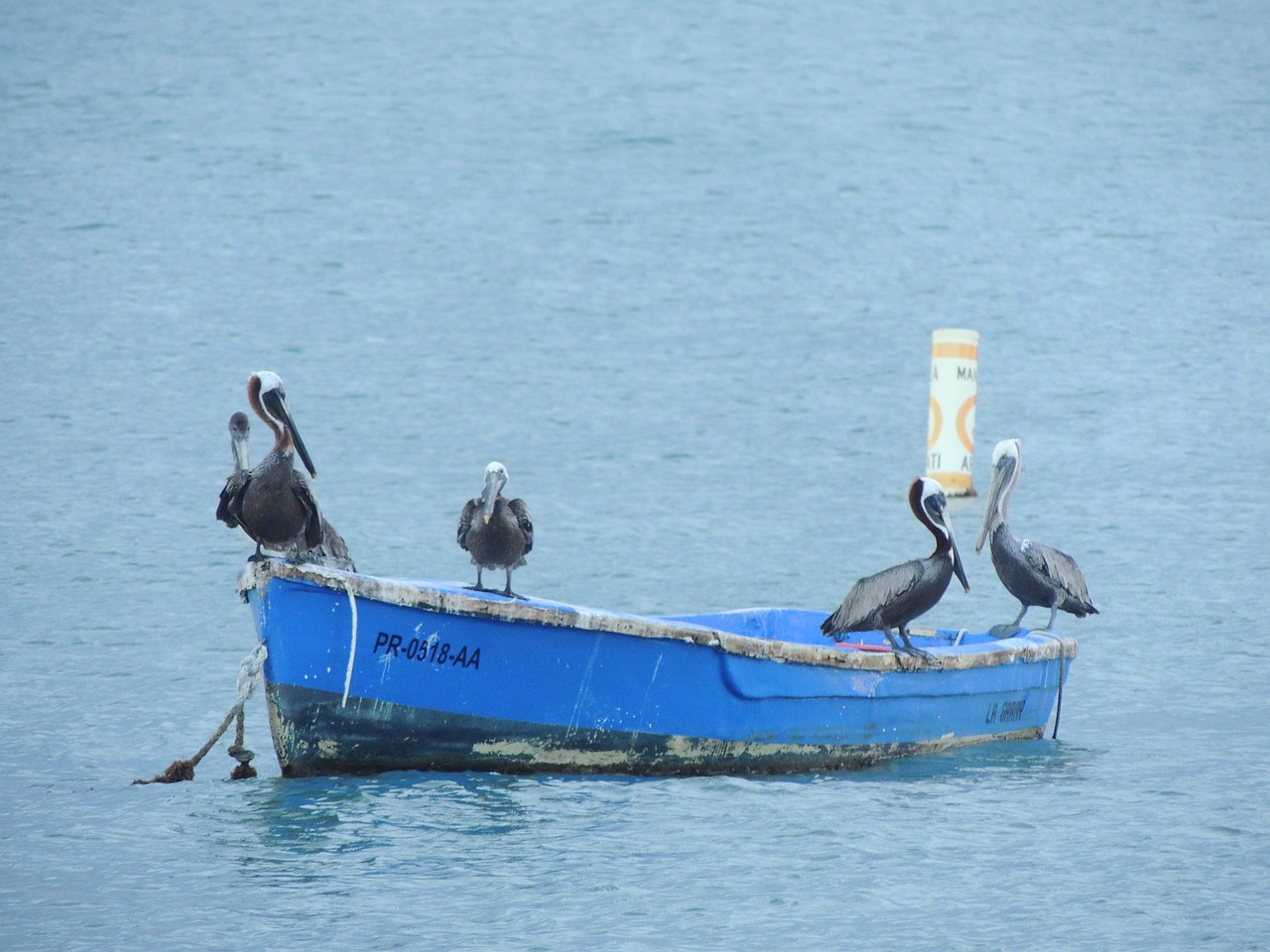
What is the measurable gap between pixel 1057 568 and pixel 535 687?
4019mm

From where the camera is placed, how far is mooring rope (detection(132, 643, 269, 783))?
797 centimetres

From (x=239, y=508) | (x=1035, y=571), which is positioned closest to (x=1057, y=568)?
(x=1035, y=571)

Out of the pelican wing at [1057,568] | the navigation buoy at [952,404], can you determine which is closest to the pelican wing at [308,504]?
the pelican wing at [1057,568]

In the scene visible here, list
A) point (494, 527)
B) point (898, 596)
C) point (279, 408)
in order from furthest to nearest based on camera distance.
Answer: point (494, 527)
point (898, 596)
point (279, 408)

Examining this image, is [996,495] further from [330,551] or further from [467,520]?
[330,551]

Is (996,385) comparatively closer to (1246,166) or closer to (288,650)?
(1246,166)

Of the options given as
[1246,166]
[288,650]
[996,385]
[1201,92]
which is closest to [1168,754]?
[288,650]

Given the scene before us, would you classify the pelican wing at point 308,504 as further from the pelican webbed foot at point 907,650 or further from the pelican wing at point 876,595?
the pelican webbed foot at point 907,650

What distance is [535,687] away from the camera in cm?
823

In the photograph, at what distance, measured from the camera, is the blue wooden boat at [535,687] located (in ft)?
25.9

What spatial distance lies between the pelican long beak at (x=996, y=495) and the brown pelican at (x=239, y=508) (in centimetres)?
420

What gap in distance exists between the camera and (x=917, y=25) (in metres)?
42.4

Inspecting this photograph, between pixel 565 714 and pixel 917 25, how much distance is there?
122 feet

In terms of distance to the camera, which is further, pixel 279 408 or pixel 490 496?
pixel 490 496
